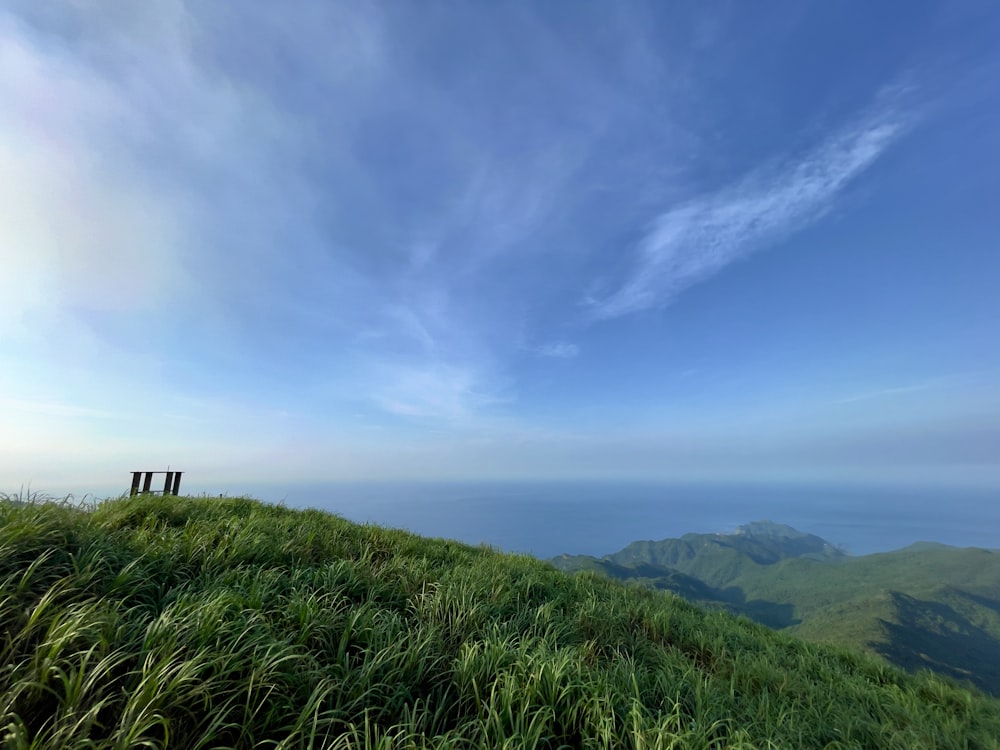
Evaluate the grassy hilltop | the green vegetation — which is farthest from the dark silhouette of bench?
the green vegetation

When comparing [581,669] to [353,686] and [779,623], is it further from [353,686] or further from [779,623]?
[779,623]

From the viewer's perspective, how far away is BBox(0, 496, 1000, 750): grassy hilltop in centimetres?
231

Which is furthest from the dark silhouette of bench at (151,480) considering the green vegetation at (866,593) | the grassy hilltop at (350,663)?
the green vegetation at (866,593)

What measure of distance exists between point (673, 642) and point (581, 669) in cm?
320

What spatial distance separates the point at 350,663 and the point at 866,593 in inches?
5365

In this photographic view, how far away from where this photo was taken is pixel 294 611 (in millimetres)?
3537

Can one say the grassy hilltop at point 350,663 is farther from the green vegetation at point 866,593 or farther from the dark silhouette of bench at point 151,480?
the green vegetation at point 866,593

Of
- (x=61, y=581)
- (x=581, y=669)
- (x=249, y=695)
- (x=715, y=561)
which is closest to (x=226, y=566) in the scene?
(x=61, y=581)

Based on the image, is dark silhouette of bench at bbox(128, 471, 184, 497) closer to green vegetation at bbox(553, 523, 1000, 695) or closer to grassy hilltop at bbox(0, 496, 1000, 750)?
grassy hilltop at bbox(0, 496, 1000, 750)

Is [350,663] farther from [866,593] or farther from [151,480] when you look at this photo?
[866,593]

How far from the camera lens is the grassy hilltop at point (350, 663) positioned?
7.57 ft

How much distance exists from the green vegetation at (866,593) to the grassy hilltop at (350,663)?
12.8 m

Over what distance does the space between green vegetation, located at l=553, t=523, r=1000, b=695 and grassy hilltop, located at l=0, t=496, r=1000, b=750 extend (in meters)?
12.8

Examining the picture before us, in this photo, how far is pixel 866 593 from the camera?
308 ft
